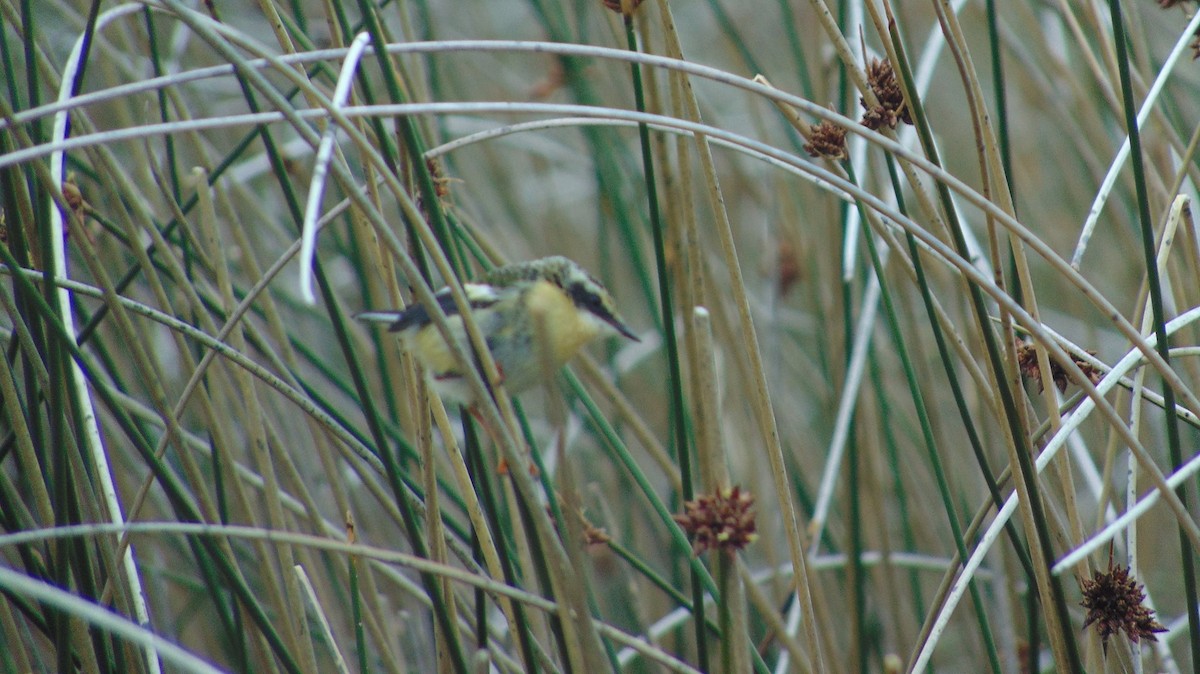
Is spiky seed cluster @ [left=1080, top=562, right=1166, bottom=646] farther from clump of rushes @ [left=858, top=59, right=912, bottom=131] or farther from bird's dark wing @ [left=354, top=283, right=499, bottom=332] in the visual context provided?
bird's dark wing @ [left=354, top=283, right=499, bottom=332]

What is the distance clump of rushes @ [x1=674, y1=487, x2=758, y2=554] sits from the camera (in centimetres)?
102

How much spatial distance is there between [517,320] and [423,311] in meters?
Result: 0.17

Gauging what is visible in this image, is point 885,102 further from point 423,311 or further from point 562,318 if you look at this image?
point 423,311

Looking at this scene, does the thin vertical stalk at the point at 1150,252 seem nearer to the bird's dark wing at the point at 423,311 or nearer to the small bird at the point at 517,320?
the small bird at the point at 517,320

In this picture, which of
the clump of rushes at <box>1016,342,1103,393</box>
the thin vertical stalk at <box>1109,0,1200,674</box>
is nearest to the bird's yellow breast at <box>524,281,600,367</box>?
the clump of rushes at <box>1016,342,1103,393</box>

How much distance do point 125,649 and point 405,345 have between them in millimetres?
742

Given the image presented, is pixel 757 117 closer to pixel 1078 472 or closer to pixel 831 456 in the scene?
pixel 831 456

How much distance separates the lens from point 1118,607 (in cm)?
136

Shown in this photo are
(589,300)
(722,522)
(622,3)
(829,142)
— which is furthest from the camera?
(589,300)

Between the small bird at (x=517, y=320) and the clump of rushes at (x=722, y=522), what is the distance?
40cm

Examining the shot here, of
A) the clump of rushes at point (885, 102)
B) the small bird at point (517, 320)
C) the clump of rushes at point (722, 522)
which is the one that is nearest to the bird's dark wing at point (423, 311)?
the small bird at point (517, 320)

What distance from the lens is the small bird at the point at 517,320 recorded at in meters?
1.36

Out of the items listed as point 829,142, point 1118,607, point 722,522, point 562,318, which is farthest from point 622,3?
point 1118,607

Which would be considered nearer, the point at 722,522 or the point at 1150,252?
the point at 722,522
